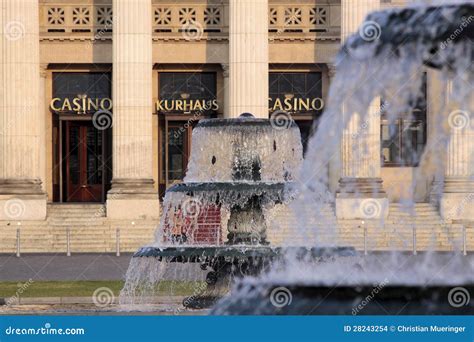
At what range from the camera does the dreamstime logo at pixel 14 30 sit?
4806 centimetres

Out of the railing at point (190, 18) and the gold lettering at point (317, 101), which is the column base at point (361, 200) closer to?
the gold lettering at point (317, 101)

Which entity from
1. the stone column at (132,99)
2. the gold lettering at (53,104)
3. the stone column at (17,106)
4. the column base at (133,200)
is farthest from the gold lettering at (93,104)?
the column base at (133,200)

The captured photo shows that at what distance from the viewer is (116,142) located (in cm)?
4900

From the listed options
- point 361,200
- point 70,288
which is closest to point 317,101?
point 361,200

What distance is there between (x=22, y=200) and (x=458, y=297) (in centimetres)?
3167

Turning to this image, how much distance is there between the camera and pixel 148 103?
1929 inches

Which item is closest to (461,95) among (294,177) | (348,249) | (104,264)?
(104,264)

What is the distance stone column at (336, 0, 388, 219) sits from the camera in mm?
47875

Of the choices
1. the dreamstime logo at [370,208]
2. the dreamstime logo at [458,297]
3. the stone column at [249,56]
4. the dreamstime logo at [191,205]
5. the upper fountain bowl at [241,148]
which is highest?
the stone column at [249,56]

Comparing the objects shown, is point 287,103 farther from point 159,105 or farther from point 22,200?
point 22,200

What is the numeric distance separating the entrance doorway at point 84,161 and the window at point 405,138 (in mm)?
9702

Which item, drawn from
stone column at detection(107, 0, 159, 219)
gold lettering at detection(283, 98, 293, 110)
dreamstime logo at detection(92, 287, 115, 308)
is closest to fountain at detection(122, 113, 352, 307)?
dreamstime logo at detection(92, 287, 115, 308)

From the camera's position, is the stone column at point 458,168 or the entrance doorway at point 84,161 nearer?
the stone column at point 458,168

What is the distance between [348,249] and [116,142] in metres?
28.8
